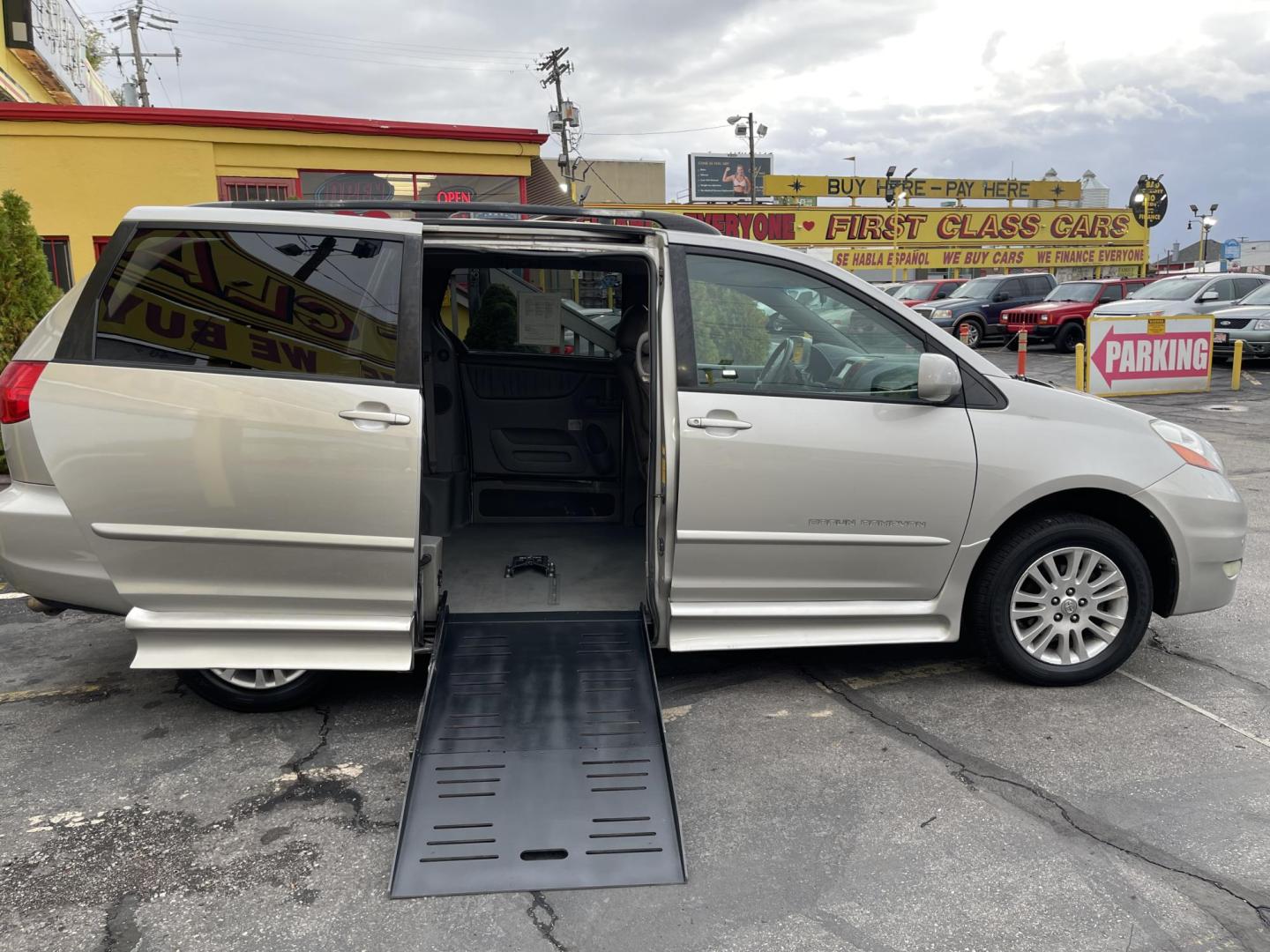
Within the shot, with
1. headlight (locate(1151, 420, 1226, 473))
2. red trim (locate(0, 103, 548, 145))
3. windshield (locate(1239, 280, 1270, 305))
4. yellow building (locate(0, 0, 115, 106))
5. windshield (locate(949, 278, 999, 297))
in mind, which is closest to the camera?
headlight (locate(1151, 420, 1226, 473))

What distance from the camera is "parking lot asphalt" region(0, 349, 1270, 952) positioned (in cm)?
256

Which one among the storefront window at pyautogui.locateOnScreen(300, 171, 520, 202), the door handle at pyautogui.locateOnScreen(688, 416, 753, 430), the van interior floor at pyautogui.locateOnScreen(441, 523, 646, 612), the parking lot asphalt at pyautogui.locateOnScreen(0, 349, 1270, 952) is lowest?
the parking lot asphalt at pyautogui.locateOnScreen(0, 349, 1270, 952)

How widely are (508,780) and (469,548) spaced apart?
6.61 ft

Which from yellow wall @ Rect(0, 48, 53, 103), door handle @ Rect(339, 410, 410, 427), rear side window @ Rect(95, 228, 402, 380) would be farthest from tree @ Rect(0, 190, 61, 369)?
yellow wall @ Rect(0, 48, 53, 103)

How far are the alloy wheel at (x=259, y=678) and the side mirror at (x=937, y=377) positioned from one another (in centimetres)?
263

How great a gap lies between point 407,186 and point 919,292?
55.8ft

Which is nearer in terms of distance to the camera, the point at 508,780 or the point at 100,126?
the point at 508,780

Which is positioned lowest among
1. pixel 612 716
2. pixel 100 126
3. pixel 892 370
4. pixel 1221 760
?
pixel 1221 760

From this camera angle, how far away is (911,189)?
43.2 m

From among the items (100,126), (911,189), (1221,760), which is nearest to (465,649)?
(1221,760)

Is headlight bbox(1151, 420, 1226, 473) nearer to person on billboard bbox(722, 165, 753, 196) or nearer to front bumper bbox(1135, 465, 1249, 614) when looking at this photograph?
front bumper bbox(1135, 465, 1249, 614)

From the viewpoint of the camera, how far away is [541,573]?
15.0 feet

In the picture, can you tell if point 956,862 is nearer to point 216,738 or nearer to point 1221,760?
point 1221,760

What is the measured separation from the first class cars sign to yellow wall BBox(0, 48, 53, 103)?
57.8 feet
